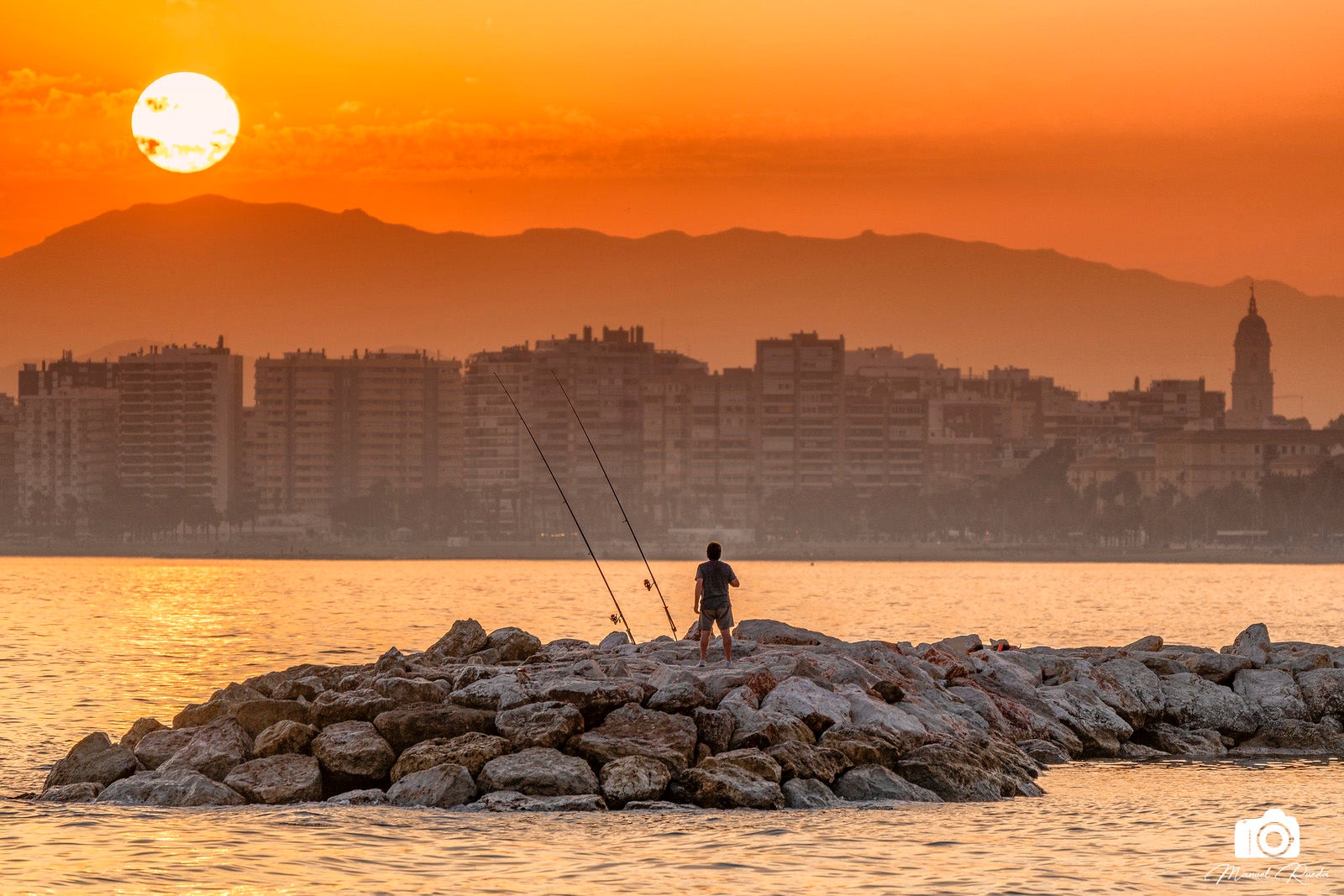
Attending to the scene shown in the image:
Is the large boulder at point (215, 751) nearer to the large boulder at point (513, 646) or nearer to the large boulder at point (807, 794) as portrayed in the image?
the large boulder at point (513, 646)

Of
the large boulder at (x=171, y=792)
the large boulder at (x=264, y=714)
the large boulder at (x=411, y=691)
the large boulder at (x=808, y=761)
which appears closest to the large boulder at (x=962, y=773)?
the large boulder at (x=808, y=761)

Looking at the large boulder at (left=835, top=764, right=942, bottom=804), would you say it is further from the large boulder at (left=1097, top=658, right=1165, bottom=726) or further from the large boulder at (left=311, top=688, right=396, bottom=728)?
the large boulder at (left=1097, top=658, right=1165, bottom=726)

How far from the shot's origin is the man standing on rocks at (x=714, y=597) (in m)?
20.2

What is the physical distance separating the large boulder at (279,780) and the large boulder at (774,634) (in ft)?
22.9

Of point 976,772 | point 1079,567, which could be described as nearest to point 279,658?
point 976,772

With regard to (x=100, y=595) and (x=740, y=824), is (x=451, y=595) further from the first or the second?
(x=740, y=824)

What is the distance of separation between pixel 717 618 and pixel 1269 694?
7946 mm

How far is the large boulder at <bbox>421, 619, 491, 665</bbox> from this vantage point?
22984mm

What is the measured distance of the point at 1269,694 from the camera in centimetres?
2369

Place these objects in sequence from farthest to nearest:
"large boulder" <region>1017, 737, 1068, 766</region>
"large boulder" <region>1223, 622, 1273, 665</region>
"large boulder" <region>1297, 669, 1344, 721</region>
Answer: "large boulder" <region>1223, 622, 1273, 665</region>, "large boulder" <region>1297, 669, 1344, 721</region>, "large boulder" <region>1017, 737, 1068, 766</region>

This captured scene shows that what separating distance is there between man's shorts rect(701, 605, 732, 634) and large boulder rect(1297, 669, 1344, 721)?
26.9 feet

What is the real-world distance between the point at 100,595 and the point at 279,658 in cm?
4818

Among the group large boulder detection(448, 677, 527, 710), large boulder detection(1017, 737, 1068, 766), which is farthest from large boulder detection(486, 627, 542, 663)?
large boulder detection(1017, 737, 1068, 766)

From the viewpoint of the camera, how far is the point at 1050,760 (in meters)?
21.2
